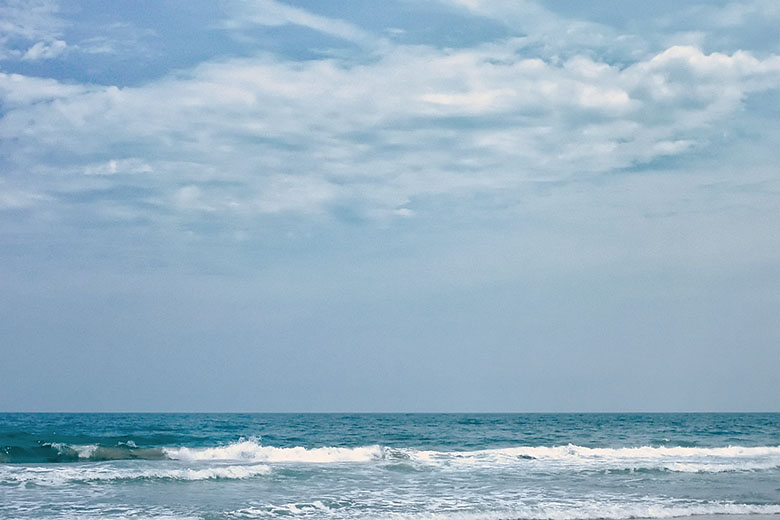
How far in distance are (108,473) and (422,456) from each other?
419 inches

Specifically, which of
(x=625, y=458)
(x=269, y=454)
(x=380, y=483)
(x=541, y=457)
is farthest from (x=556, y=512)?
(x=269, y=454)

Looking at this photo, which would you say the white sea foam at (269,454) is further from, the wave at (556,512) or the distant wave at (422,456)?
the wave at (556,512)

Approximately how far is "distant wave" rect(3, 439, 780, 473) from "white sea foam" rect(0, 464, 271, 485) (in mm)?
4284

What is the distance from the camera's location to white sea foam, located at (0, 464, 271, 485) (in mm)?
17734

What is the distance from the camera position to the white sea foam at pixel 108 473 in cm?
1773

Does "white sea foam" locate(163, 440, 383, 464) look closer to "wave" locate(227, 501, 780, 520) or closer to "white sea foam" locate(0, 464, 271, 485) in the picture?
"white sea foam" locate(0, 464, 271, 485)

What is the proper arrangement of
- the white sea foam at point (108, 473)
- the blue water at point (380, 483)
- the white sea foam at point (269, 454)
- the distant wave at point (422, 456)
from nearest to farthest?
the blue water at point (380, 483) → the white sea foam at point (108, 473) → the distant wave at point (422, 456) → the white sea foam at point (269, 454)

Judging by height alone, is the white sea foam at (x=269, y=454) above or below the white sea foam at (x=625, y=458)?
below

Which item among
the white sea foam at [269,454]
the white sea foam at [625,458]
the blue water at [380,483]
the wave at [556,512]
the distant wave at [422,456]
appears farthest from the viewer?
the white sea foam at [269,454]

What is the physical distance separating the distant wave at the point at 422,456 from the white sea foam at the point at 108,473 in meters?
4.28

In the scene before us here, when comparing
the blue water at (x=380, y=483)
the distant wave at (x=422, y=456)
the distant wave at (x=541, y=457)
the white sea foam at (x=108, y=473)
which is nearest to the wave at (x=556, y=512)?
the blue water at (x=380, y=483)

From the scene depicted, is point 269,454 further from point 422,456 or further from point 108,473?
point 108,473

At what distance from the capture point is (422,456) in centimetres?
2498

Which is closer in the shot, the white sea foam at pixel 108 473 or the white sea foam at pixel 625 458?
the white sea foam at pixel 108 473
